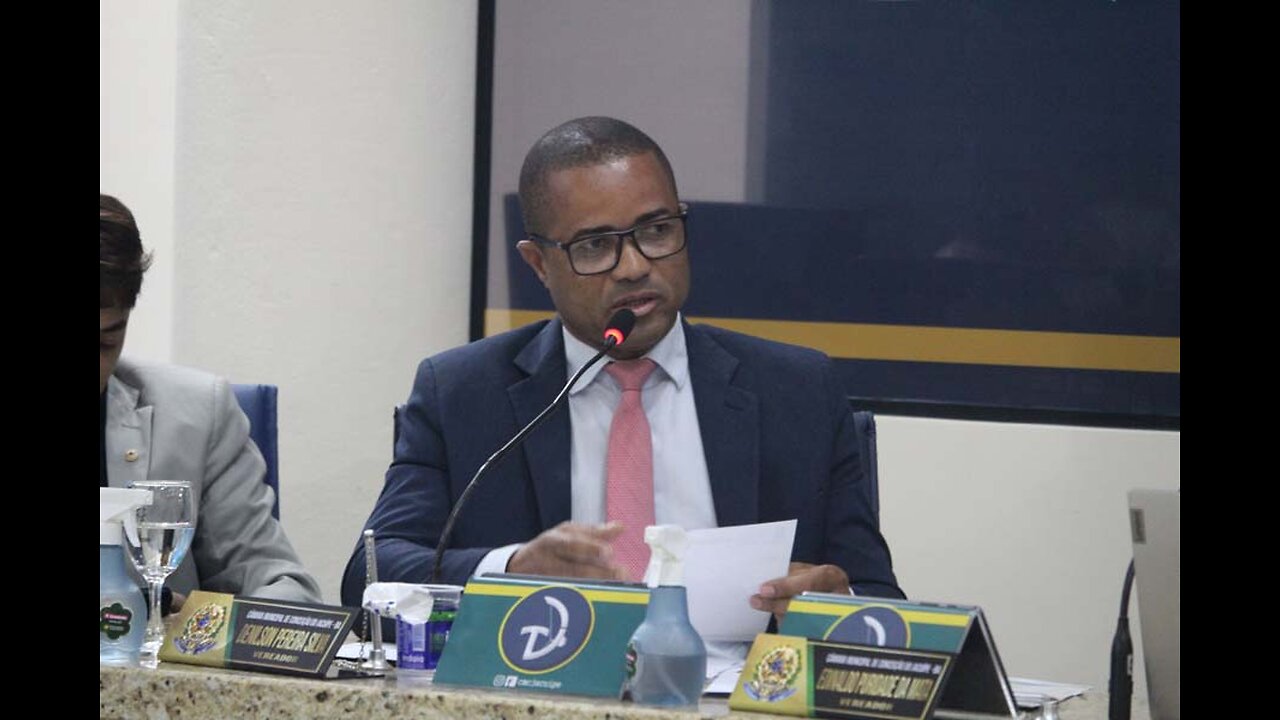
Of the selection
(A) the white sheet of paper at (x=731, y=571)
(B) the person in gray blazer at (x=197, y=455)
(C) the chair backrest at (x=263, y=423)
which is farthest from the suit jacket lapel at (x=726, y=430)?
(C) the chair backrest at (x=263, y=423)

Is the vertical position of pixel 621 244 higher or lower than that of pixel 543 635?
higher

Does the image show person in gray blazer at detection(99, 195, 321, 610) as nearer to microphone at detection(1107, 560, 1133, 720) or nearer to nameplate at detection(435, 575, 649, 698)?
nameplate at detection(435, 575, 649, 698)

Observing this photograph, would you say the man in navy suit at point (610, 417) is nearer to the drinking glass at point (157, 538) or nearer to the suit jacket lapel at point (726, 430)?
the suit jacket lapel at point (726, 430)

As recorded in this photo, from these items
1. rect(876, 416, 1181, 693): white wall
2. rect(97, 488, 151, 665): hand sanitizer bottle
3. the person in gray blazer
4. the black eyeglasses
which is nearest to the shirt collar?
the black eyeglasses

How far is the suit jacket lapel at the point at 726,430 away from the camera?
2.31m

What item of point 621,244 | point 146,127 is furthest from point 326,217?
point 621,244

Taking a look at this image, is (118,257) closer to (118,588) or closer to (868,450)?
(118,588)

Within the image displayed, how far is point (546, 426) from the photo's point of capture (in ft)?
7.70

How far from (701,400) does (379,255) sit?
5.18 feet

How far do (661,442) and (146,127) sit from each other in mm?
1446

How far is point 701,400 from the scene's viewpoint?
7.82 ft
